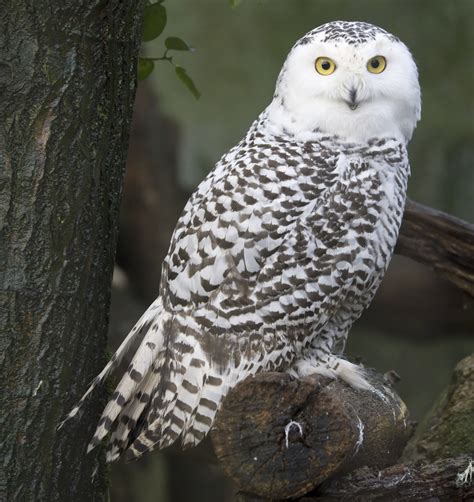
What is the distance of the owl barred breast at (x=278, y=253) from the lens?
2.07m

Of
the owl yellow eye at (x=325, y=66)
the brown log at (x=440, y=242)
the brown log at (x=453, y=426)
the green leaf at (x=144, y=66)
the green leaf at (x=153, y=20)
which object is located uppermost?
the green leaf at (x=153, y=20)

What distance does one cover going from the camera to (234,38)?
533 centimetres

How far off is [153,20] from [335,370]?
41.6 inches

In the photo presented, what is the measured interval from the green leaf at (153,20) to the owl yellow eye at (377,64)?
1.83ft

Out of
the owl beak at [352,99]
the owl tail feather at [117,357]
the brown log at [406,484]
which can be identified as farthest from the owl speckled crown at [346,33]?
the brown log at [406,484]

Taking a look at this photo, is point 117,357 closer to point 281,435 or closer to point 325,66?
point 281,435

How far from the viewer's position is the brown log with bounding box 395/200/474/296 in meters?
2.56

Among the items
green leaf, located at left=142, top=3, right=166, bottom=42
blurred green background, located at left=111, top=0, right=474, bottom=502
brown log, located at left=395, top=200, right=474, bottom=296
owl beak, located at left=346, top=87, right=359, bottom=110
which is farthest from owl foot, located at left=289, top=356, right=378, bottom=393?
blurred green background, located at left=111, top=0, right=474, bottom=502

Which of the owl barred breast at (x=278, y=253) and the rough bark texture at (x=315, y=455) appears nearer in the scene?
the rough bark texture at (x=315, y=455)

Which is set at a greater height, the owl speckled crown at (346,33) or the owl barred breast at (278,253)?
the owl speckled crown at (346,33)

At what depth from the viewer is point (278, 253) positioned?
207 centimetres

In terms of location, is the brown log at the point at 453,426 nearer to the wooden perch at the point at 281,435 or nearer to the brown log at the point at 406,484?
the brown log at the point at 406,484

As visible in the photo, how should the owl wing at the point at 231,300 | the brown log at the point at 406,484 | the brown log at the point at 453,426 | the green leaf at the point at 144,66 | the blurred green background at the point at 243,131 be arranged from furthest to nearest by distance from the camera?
the blurred green background at the point at 243,131
the brown log at the point at 453,426
the green leaf at the point at 144,66
the owl wing at the point at 231,300
the brown log at the point at 406,484

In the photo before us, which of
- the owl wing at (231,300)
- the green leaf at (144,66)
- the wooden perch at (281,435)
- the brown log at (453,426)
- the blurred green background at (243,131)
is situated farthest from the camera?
the blurred green background at (243,131)
